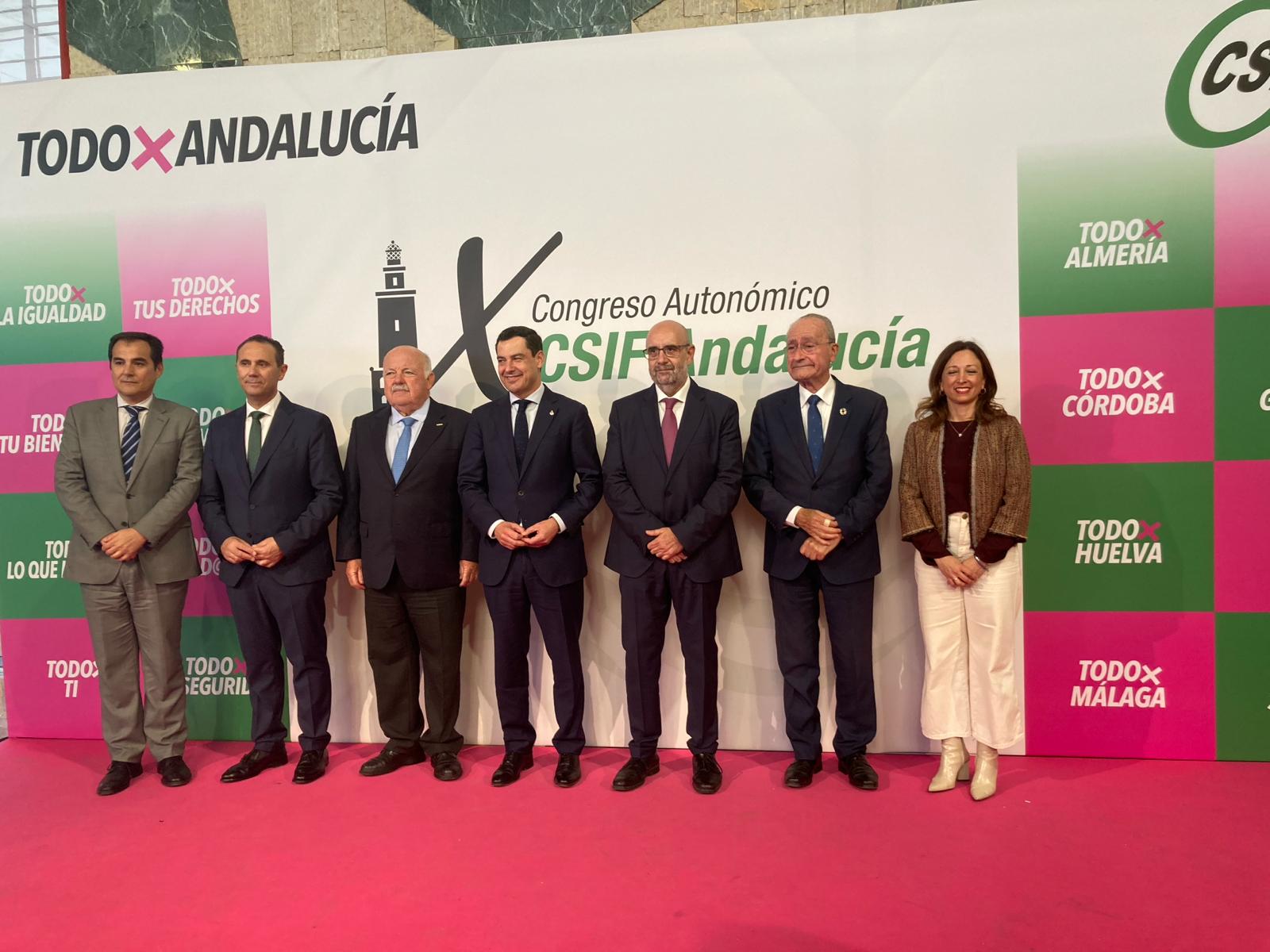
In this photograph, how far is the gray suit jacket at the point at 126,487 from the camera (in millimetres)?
3766

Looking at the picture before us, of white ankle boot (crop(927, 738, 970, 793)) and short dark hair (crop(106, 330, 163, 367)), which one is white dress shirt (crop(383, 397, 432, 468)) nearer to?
short dark hair (crop(106, 330, 163, 367))

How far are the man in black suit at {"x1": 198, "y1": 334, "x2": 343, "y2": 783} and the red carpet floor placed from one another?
317 millimetres

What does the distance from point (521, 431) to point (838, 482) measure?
1.34 meters

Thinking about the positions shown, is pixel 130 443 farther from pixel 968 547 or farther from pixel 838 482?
pixel 968 547

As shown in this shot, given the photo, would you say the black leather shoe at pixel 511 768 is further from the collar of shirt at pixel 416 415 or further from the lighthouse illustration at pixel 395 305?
the lighthouse illustration at pixel 395 305

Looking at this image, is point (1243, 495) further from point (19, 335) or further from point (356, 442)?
point (19, 335)

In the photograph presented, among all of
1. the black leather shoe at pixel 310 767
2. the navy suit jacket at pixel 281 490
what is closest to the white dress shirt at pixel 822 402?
the navy suit jacket at pixel 281 490

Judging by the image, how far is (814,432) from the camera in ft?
11.8

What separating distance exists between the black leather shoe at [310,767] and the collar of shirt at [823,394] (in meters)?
2.63

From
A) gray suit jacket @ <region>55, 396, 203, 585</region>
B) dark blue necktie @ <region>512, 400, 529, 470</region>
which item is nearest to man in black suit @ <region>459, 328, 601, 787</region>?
dark blue necktie @ <region>512, 400, 529, 470</region>

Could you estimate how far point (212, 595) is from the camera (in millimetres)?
4348

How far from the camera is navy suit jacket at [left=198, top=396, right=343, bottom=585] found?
3.76 meters

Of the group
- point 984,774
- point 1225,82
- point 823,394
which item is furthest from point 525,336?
point 1225,82

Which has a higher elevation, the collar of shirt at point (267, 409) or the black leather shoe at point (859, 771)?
the collar of shirt at point (267, 409)
